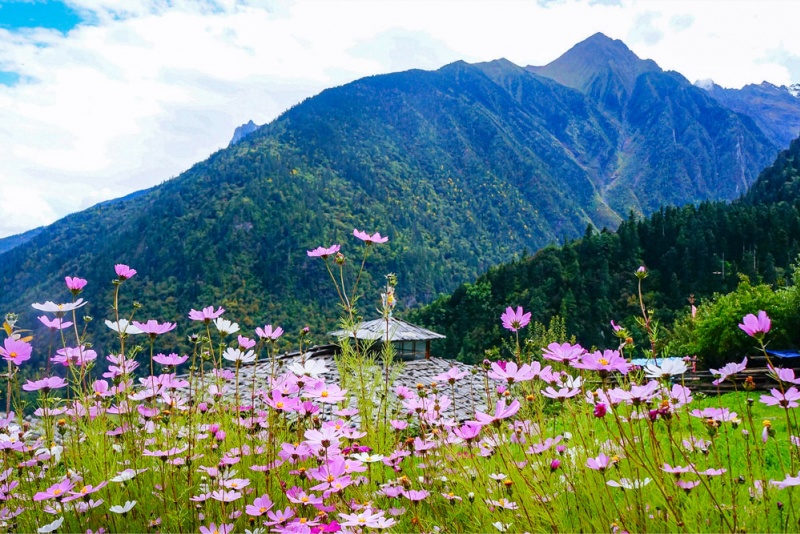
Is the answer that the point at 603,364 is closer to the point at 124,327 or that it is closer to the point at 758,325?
the point at 758,325

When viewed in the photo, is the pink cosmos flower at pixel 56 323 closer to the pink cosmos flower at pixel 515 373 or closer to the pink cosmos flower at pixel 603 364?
the pink cosmos flower at pixel 515 373

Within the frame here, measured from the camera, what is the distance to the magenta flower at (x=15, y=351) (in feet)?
5.41

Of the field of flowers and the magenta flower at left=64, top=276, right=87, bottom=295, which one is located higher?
the magenta flower at left=64, top=276, right=87, bottom=295

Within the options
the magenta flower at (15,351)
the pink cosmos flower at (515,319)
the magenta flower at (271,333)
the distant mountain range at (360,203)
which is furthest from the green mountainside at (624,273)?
the magenta flower at (15,351)

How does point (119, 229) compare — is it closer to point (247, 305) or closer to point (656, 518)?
point (247, 305)

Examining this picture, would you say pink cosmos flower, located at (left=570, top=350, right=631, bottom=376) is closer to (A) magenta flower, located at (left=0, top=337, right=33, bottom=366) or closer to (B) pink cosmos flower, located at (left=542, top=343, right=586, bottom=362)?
(B) pink cosmos flower, located at (left=542, top=343, right=586, bottom=362)

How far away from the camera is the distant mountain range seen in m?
82.9

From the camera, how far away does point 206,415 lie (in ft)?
8.24

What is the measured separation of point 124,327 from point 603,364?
4.98ft

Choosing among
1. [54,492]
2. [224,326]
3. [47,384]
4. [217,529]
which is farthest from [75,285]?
[217,529]

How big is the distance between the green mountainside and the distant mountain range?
16782 millimetres

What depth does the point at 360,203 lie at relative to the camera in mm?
110438

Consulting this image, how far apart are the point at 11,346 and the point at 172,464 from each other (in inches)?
24.8

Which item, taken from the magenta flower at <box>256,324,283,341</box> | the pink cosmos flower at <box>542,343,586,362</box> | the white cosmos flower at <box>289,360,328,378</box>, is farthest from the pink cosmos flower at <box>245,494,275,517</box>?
the pink cosmos flower at <box>542,343,586,362</box>
